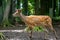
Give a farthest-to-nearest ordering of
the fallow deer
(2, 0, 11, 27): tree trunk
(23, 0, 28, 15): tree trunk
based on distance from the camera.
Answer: (23, 0, 28, 15): tree trunk → (2, 0, 11, 27): tree trunk → the fallow deer

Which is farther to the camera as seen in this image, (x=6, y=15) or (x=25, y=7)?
(x=25, y=7)

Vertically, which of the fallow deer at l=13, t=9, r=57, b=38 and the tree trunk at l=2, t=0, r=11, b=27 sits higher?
the fallow deer at l=13, t=9, r=57, b=38

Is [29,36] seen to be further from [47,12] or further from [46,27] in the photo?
[47,12]

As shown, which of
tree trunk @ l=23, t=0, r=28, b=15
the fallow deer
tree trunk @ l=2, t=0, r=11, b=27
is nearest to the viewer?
the fallow deer

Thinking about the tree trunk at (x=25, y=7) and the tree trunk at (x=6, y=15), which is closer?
the tree trunk at (x=6, y=15)

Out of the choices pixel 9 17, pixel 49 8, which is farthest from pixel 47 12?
pixel 9 17

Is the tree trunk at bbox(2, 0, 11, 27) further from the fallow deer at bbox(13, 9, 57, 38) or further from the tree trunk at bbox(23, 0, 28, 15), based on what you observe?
the fallow deer at bbox(13, 9, 57, 38)

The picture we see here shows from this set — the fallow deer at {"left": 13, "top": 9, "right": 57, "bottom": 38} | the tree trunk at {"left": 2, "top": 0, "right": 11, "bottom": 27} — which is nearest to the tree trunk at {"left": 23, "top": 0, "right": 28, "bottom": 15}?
the tree trunk at {"left": 2, "top": 0, "right": 11, "bottom": 27}

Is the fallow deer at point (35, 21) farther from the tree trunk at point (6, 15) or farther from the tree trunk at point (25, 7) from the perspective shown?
the tree trunk at point (25, 7)

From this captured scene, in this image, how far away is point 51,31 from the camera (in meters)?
8.02

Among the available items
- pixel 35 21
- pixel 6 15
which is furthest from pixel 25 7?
pixel 35 21

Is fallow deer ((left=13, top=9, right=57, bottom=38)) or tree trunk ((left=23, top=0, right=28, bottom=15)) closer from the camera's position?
fallow deer ((left=13, top=9, right=57, bottom=38))

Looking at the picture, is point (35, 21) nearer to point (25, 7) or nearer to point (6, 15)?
point (6, 15)

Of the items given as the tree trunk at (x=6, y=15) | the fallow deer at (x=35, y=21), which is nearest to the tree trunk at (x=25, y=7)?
the tree trunk at (x=6, y=15)
